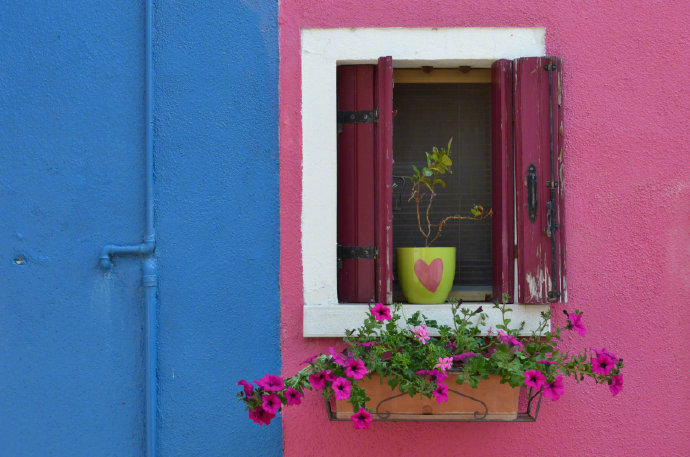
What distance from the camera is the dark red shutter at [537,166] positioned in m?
2.90

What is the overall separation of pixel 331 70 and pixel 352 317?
1.00 meters

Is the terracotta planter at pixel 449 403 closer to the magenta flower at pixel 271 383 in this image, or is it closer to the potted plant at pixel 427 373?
the potted plant at pixel 427 373

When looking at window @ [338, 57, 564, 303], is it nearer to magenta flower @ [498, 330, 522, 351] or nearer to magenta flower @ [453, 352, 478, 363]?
magenta flower @ [498, 330, 522, 351]

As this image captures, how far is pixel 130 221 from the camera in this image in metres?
2.96

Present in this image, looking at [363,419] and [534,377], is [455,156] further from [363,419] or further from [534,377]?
[363,419]

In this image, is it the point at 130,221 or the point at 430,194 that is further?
the point at 430,194

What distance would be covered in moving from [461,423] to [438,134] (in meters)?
1.22

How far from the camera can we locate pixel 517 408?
2.76m

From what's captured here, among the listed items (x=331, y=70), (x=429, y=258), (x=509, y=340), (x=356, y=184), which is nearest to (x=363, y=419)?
(x=509, y=340)

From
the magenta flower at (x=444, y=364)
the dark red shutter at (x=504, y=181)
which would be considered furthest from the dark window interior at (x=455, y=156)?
the magenta flower at (x=444, y=364)

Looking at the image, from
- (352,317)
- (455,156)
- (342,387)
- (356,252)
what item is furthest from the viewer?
(455,156)

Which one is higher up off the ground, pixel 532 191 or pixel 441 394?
pixel 532 191

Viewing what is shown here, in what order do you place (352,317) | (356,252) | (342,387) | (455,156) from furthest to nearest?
(455,156)
(356,252)
(352,317)
(342,387)

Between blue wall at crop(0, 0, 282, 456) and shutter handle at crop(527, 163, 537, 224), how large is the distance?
1.02 meters
